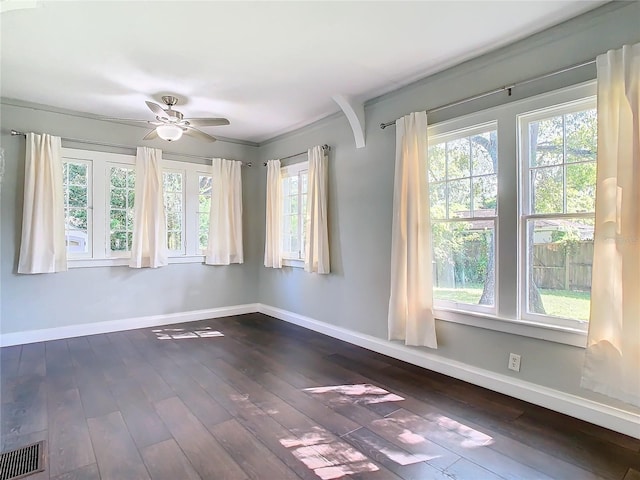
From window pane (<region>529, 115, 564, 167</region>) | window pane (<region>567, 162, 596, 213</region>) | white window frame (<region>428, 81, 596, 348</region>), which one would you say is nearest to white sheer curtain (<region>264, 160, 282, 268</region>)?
white window frame (<region>428, 81, 596, 348</region>)

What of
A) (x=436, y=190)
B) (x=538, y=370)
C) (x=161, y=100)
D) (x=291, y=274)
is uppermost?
(x=161, y=100)

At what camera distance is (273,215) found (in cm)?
505

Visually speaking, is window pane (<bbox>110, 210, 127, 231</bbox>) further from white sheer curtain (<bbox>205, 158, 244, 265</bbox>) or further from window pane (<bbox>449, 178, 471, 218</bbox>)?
window pane (<bbox>449, 178, 471, 218</bbox>)

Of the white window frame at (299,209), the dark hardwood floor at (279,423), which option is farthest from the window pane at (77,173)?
the white window frame at (299,209)

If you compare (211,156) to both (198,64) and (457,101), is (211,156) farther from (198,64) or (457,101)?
(457,101)

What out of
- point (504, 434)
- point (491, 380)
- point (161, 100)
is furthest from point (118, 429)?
point (161, 100)

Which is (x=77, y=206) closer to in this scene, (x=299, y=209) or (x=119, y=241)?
(x=119, y=241)

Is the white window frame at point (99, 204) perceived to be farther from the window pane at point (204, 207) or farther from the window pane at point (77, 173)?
the window pane at point (204, 207)

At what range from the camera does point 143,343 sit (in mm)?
3945

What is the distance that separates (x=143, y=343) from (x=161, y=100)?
267 centimetres

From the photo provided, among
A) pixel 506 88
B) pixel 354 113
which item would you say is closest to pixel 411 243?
pixel 506 88

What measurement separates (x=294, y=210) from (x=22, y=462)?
3690mm

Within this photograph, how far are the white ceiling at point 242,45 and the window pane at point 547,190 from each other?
997 millimetres

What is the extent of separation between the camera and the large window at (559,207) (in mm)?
2350
